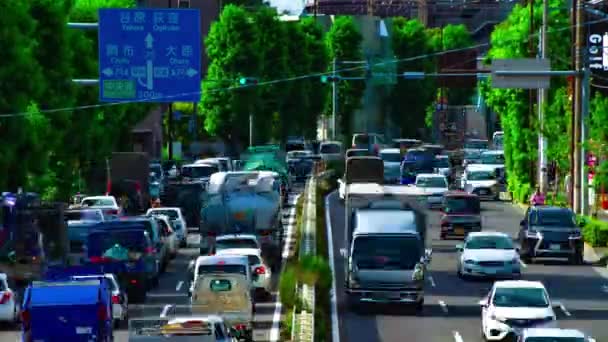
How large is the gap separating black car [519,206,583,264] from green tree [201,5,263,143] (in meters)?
52.8

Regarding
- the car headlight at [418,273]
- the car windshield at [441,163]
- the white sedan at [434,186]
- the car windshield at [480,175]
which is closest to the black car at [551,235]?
the car headlight at [418,273]

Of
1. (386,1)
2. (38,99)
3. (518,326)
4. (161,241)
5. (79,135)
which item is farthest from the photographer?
(386,1)

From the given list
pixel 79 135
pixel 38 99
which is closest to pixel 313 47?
pixel 79 135

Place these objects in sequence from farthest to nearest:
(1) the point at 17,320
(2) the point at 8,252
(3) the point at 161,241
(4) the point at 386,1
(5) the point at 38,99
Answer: (4) the point at 386,1
(5) the point at 38,99
(3) the point at 161,241
(2) the point at 8,252
(1) the point at 17,320

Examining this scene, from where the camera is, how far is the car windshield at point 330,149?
354ft

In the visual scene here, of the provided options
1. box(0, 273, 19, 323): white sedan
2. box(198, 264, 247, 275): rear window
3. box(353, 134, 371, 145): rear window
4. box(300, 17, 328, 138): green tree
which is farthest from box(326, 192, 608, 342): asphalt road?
box(300, 17, 328, 138): green tree

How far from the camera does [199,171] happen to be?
77812 millimetres

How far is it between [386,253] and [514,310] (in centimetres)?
645

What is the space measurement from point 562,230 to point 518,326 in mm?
18163

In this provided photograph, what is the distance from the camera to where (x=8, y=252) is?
4372 cm

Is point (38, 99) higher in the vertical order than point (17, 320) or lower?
higher

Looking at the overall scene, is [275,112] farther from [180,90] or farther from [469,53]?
[180,90]

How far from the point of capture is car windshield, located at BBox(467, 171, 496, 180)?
8250cm

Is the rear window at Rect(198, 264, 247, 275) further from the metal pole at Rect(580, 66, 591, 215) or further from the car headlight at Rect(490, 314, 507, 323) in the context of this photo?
the metal pole at Rect(580, 66, 591, 215)
